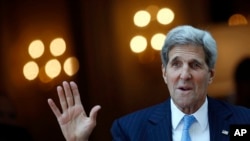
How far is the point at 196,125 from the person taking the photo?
158 inches

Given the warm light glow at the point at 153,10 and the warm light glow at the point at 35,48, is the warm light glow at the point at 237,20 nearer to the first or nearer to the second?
the warm light glow at the point at 153,10

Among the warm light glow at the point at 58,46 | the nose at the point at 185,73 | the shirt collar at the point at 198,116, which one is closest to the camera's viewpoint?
the nose at the point at 185,73

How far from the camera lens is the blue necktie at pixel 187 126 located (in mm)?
3947

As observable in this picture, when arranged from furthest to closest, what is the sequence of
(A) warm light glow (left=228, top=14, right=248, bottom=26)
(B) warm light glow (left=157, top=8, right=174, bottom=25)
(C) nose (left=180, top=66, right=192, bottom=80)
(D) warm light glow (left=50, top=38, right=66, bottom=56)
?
(D) warm light glow (left=50, top=38, right=66, bottom=56), (B) warm light glow (left=157, top=8, right=174, bottom=25), (A) warm light glow (left=228, top=14, right=248, bottom=26), (C) nose (left=180, top=66, right=192, bottom=80)

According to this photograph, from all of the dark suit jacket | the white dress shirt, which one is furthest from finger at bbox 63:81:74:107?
the white dress shirt

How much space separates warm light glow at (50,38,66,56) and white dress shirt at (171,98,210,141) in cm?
246

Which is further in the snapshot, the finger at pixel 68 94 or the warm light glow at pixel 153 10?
the warm light glow at pixel 153 10

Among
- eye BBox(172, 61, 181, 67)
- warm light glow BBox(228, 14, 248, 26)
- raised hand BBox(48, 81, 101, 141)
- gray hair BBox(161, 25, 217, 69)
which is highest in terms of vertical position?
gray hair BBox(161, 25, 217, 69)

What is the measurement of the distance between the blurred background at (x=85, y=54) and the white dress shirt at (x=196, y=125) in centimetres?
214

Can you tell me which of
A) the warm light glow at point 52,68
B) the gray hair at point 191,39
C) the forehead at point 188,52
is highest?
the gray hair at point 191,39

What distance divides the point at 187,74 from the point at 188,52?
0.38 feet

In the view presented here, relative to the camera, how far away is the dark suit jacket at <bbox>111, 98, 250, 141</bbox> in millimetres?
4000

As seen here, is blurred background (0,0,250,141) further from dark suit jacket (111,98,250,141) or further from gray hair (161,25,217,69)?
gray hair (161,25,217,69)

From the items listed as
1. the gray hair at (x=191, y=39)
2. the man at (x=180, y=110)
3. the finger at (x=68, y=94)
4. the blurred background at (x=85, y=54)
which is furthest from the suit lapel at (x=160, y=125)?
the blurred background at (x=85, y=54)
